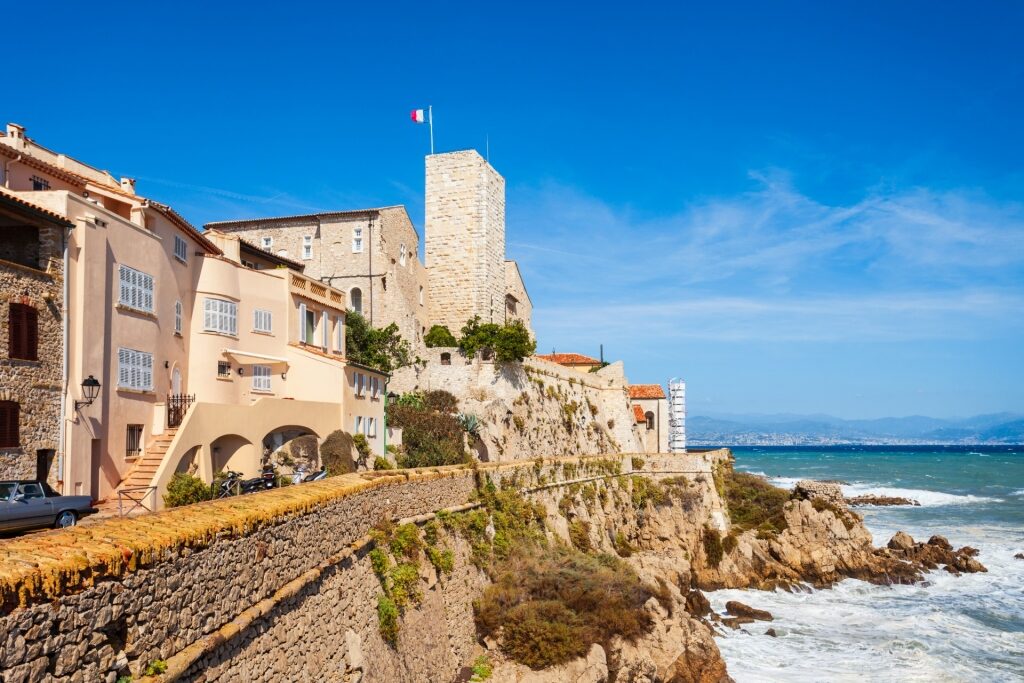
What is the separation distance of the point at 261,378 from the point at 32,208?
12.1 metres

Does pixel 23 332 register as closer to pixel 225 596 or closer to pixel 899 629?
pixel 225 596

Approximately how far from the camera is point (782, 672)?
26156 mm

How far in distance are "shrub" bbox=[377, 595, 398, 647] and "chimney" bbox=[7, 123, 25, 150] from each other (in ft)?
58.8

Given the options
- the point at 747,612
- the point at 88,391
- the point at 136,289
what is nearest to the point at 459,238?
the point at 747,612

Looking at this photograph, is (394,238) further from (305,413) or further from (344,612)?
(344,612)

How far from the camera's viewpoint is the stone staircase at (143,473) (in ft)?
62.0

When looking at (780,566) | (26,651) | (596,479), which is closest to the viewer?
(26,651)

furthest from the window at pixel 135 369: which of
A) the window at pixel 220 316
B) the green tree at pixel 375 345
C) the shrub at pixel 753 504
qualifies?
the shrub at pixel 753 504

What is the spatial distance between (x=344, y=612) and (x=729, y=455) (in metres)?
45.5

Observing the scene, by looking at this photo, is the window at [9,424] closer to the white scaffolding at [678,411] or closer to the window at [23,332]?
the window at [23,332]

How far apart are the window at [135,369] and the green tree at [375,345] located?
18.3m

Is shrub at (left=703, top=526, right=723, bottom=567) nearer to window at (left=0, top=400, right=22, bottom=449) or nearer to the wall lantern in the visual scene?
the wall lantern

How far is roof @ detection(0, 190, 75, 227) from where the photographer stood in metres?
16.3

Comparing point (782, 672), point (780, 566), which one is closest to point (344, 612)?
point (782, 672)
